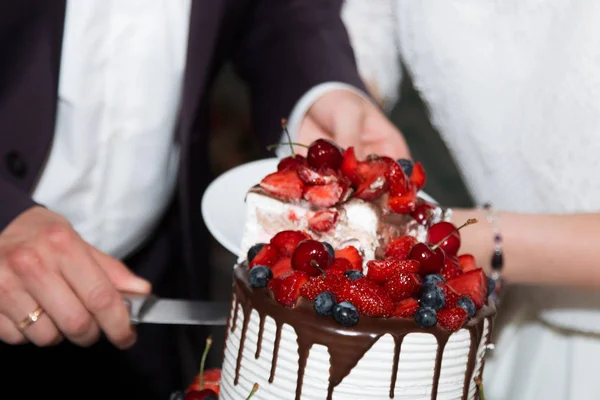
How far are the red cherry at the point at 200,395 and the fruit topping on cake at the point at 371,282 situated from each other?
0.16 m

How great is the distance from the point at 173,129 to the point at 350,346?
2.83ft

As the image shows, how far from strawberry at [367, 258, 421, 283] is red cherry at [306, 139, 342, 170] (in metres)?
0.15

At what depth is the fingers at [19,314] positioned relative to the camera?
931 millimetres

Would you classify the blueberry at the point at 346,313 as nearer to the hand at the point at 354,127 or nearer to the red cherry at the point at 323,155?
the red cherry at the point at 323,155

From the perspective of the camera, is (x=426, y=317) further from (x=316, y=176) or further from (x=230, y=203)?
(x=230, y=203)

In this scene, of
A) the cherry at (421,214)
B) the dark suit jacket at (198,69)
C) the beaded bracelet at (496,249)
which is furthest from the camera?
the dark suit jacket at (198,69)

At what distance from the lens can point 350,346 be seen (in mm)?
701

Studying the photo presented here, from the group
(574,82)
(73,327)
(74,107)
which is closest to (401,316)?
(73,327)

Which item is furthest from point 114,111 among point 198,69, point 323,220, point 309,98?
point 323,220

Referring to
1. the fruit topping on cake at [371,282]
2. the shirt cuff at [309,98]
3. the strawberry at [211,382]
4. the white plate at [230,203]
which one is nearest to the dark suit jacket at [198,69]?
the shirt cuff at [309,98]

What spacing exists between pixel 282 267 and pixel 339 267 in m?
0.06

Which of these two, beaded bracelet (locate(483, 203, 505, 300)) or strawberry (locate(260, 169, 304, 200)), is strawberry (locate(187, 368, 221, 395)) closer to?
strawberry (locate(260, 169, 304, 200))

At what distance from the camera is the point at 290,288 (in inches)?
28.4

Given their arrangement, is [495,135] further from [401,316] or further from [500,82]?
[401,316]
